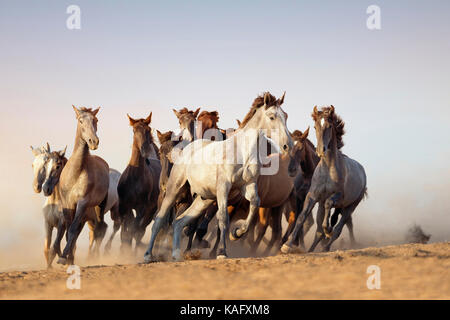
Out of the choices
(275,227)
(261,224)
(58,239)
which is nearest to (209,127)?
(261,224)

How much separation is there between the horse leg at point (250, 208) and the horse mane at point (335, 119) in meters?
2.41

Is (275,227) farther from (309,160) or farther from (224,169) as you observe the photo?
(224,169)

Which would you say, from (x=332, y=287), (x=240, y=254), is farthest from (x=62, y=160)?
(x=332, y=287)

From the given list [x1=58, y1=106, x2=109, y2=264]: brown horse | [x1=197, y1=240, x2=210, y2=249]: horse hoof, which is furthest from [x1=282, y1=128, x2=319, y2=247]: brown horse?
[x1=58, y1=106, x2=109, y2=264]: brown horse

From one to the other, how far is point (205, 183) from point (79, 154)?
2601 millimetres

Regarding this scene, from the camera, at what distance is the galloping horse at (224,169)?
9.44m

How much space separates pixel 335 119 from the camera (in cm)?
1160

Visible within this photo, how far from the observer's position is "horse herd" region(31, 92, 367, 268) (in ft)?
31.6

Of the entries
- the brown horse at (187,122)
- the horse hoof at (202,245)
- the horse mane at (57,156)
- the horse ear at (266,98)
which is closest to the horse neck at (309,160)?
the brown horse at (187,122)

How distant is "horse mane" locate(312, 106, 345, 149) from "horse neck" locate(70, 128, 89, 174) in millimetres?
3939

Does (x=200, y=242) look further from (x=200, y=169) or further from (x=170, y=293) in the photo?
(x=170, y=293)

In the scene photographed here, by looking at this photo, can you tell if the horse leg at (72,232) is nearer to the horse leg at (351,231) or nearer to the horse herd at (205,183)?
the horse herd at (205,183)

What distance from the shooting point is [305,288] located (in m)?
6.91

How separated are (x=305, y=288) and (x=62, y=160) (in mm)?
6218
